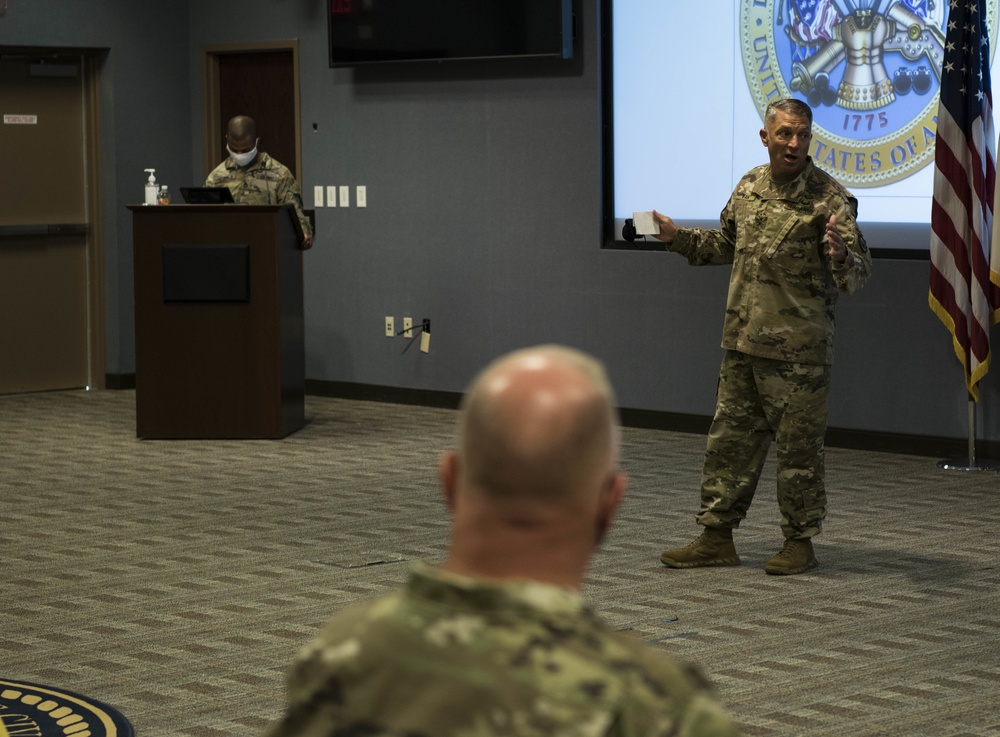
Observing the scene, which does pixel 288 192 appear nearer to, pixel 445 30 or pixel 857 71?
pixel 445 30

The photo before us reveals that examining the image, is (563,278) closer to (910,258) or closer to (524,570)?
(910,258)

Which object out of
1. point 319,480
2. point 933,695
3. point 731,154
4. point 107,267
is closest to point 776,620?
point 933,695

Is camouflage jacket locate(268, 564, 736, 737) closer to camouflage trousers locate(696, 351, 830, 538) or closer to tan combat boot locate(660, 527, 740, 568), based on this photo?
camouflage trousers locate(696, 351, 830, 538)

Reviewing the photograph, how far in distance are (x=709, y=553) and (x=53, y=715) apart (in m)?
2.38

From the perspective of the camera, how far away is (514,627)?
1105mm

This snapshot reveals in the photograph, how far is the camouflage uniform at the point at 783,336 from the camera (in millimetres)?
5047

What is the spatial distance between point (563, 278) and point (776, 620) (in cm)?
478

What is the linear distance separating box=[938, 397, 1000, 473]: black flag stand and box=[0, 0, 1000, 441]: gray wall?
6.9 inches

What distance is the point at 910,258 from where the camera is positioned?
25.5 ft

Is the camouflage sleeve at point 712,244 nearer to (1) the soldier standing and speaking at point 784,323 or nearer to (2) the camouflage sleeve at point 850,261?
(1) the soldier standing and speaking at point 784,323

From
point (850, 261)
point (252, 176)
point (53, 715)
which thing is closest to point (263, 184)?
point (252, 176)

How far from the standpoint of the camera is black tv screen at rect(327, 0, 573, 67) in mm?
8953

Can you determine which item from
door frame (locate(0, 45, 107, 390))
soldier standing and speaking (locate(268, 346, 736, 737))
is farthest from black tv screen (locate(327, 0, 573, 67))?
soldier standing and speaking (locate(268, 346, 736, 737))

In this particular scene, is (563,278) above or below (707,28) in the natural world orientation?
below
